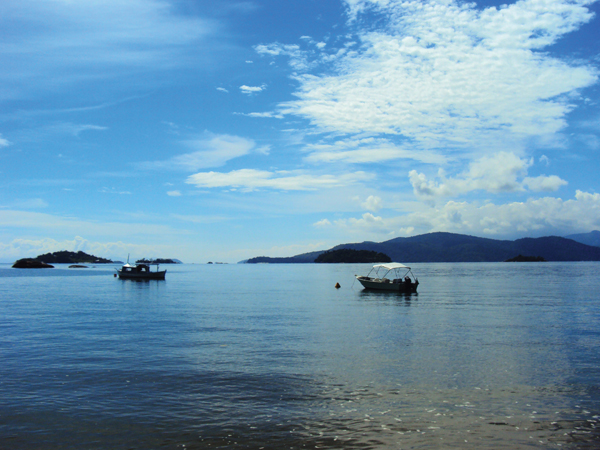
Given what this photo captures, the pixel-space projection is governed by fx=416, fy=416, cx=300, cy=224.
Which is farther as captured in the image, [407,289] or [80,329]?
[407,289]

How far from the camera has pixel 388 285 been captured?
8656cm

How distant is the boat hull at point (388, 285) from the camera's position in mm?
83000

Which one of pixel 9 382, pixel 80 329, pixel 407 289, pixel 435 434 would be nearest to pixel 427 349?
pixel 435 434

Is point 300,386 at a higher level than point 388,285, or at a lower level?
higher

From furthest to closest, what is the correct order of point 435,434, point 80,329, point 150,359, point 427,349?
1. point 80,329
2. point 427,349
3. point 150,359
4. point 435,434

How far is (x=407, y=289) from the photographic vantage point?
83000 millimetres

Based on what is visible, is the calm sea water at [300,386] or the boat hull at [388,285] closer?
the calm sea water at [300,386]

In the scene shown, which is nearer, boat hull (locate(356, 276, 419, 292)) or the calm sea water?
the calm sea water

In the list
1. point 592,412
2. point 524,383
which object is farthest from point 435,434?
point 524,383

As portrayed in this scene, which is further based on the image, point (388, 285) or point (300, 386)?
point (388, 285)

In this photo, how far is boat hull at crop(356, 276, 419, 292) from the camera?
83000mm

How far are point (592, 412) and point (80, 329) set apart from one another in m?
38.6

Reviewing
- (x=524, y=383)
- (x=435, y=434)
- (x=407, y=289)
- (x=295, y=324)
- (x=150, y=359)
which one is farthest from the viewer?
(x=407, y=289)

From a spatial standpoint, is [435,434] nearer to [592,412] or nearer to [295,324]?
[592,412]
